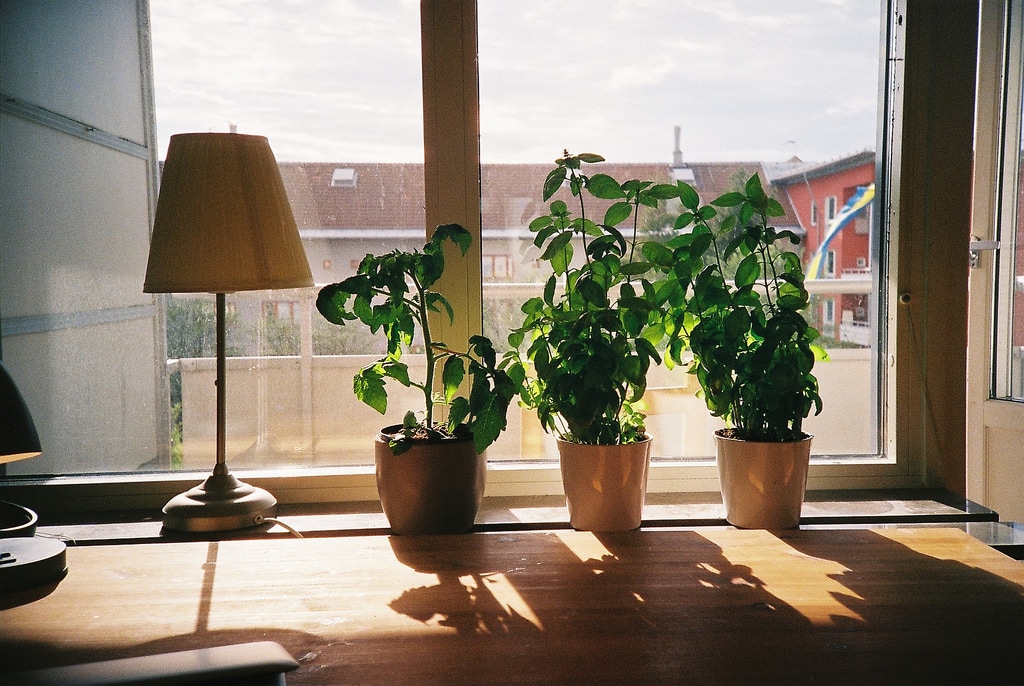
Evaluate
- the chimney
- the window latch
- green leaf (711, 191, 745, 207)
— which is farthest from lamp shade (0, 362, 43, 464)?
the window latch

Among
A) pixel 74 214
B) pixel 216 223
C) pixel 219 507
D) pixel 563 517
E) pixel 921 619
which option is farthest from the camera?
pixel 74 214

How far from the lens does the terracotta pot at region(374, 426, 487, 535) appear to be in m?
1.54

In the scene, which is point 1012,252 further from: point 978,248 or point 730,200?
point 730,200

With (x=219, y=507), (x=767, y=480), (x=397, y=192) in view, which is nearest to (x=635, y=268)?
(x=767, y=480)

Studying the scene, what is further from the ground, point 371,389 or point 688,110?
point 688,110

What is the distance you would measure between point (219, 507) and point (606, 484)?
0.75 meters

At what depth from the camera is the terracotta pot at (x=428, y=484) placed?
1543 mm

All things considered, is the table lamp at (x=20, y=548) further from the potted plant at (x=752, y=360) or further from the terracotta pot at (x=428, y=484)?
the potted plant at (x=752, y=360)

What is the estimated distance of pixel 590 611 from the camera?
3.84 feet

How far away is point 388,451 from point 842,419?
1107 mm

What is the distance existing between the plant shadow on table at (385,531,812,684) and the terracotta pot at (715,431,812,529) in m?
0.16

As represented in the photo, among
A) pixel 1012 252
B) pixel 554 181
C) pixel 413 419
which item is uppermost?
pixel 554 181

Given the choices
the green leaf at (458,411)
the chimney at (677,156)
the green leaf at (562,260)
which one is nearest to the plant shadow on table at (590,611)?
the green leaf at (458,411)

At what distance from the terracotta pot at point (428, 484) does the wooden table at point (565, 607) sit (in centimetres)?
6
